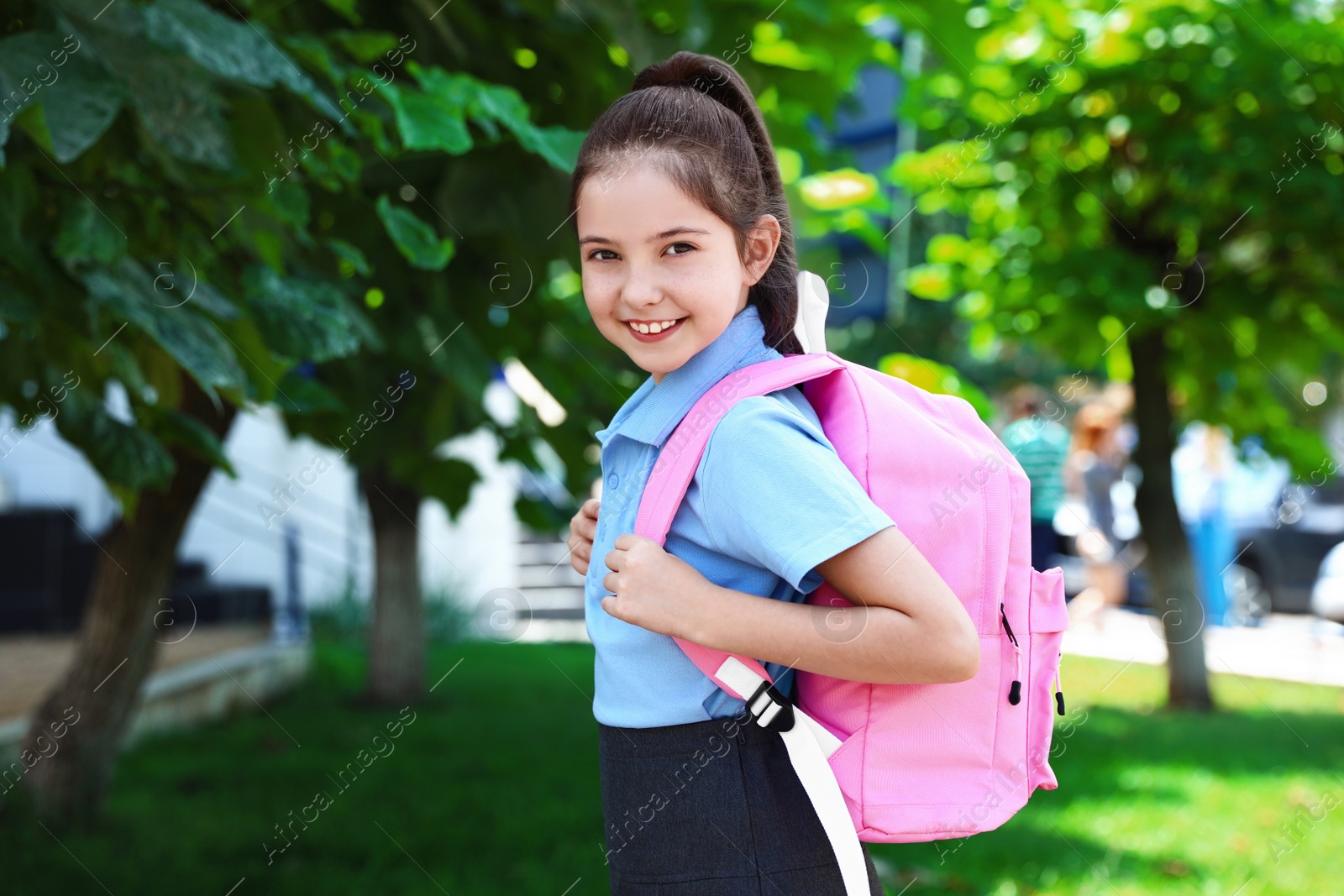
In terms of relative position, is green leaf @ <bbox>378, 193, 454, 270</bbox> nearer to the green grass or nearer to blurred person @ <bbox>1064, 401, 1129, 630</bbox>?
the green grass

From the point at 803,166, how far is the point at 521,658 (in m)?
6.32

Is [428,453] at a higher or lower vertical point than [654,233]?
lower

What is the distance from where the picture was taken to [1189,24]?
5535 millimetres

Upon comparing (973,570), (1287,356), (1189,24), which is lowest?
(1287,356)

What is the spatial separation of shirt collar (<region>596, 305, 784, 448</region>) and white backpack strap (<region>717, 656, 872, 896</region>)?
10.5 inches

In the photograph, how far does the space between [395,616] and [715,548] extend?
6280 millimetres

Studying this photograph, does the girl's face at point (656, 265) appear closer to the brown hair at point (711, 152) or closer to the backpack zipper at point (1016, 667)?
the brown hair at point (711, 152)

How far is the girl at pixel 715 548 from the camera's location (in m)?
1.06

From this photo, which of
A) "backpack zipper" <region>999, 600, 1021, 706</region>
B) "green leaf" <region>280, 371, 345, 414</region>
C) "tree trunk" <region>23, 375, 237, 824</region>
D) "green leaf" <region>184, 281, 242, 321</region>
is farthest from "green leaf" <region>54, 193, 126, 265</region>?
"tree trunk" <region>23, 375, 237, 824</region>

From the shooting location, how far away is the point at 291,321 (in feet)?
6.15

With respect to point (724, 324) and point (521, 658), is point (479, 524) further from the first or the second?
point (724, 324)

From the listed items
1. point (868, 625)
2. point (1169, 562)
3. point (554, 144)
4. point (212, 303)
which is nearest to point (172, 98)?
point (212, 303)

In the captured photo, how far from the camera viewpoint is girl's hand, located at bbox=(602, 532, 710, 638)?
43.5 inches

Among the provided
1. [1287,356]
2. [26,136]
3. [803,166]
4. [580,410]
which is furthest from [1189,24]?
[26,136]
